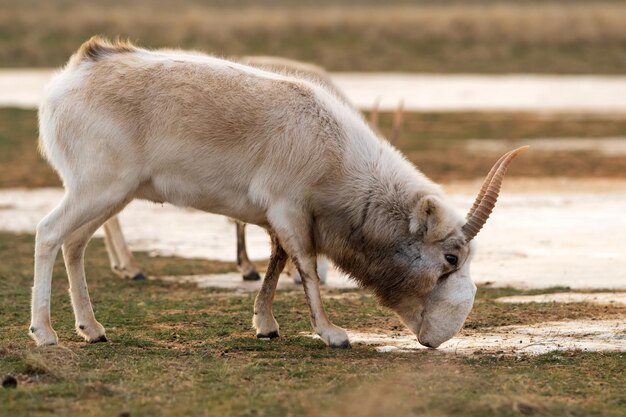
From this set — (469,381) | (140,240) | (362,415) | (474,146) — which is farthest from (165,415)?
(474,146)

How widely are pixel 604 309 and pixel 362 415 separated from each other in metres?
4.30

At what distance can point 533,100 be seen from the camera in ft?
113

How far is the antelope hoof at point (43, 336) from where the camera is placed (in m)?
8.02

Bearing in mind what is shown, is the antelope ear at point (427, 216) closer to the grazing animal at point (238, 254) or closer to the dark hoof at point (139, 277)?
the grazing animal at point (238, 254)

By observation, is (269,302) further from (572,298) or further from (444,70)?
(444,70)

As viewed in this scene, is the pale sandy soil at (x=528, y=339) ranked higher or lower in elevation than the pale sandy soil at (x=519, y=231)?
higher

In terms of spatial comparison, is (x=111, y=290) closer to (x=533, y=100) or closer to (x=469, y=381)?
(x=469, y=381)

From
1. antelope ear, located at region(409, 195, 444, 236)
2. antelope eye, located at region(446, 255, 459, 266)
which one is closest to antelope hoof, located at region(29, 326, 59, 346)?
antelope ear, located at region(409, 195, 444, 236)

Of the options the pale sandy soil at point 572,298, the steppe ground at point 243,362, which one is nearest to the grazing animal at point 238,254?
the steppe ground at point 243,362

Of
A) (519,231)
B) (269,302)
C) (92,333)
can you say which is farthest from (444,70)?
(92,333)

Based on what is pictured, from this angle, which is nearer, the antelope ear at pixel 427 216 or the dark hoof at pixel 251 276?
the antelope ear at pixel 427 216

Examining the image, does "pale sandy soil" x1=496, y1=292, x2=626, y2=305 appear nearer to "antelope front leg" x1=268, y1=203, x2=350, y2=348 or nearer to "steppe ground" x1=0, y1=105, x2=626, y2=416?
"steppe ground" x1=0, y1=105, x2=626, y2=416

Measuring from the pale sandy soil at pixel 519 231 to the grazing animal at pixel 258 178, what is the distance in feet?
10.5

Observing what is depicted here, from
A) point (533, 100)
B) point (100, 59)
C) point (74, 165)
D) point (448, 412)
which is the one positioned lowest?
point (533, 100)
